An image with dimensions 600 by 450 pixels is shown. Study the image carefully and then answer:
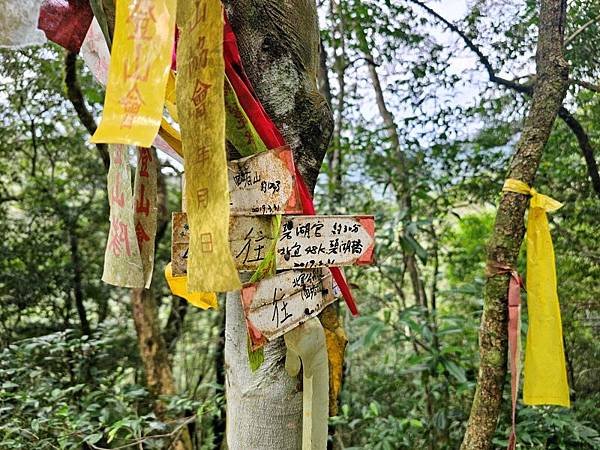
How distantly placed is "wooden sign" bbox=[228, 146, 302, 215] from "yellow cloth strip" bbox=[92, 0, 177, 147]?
12 centimetres

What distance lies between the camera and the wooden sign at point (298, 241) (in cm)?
56

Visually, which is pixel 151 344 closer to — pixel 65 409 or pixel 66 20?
pixel 65 409

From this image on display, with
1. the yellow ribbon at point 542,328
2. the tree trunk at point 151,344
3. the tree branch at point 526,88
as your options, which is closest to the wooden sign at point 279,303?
the yellow ribbon at point 542,328

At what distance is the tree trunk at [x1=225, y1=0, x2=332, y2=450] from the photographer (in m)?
0.60

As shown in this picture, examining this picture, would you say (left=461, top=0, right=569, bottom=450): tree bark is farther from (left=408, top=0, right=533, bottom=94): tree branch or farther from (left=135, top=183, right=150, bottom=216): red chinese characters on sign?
(left=135, top=183, right=150, bottom=216): red chinese characters on sign

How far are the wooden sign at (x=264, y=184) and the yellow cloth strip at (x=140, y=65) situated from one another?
0.39ft

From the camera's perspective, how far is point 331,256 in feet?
1.99

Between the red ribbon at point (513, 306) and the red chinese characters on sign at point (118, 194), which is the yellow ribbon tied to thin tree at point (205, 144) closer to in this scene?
the red chinese characters on sign at point (118, 194)

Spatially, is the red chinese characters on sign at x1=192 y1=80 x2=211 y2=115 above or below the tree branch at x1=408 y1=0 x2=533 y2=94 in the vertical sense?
below

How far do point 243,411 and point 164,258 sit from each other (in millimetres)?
2522

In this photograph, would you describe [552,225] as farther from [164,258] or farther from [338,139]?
[164,258]

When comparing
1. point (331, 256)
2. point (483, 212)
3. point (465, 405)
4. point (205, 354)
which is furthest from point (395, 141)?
point (331, 256)

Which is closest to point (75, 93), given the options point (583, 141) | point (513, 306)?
point (513, 306)

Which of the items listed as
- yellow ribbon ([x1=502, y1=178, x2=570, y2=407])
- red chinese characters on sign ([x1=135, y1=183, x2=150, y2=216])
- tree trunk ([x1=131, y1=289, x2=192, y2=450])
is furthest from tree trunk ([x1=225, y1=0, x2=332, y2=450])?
tree trunk ([x1=131, y1=289, x2=192, y2=450])
